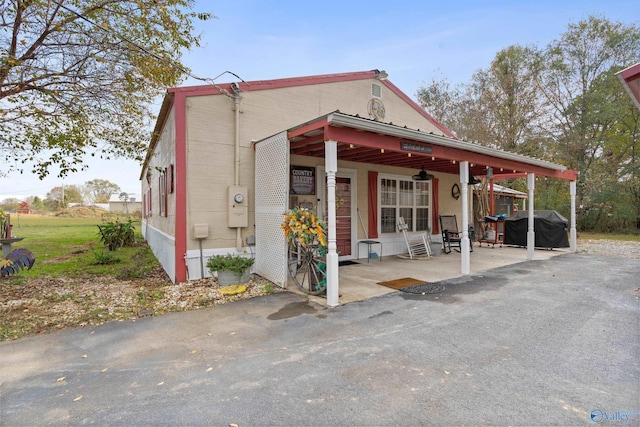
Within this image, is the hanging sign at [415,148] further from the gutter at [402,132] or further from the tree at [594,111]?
the tree at [594,111]

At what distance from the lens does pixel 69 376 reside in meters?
2.61

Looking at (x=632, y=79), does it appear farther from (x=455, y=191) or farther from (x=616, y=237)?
(x=616, y=237)

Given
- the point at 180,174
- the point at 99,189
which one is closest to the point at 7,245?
the point at 180,174

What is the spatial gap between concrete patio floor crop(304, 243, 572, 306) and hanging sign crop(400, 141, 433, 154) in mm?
2274

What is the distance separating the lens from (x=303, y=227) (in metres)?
4.50

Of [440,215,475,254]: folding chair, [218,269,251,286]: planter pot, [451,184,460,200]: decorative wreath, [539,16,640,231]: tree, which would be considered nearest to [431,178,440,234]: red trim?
[440,215,475,254]: folding chair

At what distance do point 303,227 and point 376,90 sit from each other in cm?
520

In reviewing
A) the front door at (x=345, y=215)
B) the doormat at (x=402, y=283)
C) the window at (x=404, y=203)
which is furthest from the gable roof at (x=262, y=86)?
the doormat at (x=402, y=283)

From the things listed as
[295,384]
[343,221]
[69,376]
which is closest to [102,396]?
[69,376]

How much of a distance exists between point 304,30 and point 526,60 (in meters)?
14.3

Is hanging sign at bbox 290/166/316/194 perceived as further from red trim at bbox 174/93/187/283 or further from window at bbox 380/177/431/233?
window at bbox 380/177/431/233

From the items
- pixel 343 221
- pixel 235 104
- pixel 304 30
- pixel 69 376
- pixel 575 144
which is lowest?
pixel 69 376

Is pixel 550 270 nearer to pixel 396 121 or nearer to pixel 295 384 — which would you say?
pixel 396 121
